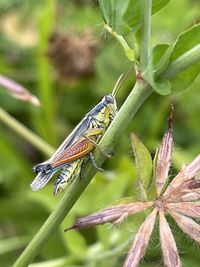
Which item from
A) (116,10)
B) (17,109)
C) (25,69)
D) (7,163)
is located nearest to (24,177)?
(7,163)

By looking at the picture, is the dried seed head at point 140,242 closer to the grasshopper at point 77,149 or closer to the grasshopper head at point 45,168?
the grasshopper at point 77,149

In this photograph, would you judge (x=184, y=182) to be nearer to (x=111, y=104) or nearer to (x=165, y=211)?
(x=165, y=211)

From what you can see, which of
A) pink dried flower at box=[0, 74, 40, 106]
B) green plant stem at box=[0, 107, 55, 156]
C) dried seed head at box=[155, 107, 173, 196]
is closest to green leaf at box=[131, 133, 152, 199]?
dried seed head at box=[155, 107, 173, 196]

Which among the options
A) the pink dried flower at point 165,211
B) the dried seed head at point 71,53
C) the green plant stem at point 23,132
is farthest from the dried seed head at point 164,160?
the dried seed head at point 71,53

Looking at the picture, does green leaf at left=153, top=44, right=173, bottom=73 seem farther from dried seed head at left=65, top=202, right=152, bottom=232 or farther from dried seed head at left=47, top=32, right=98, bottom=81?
dried seed head at left=47, top=32, right=98, bottom=81

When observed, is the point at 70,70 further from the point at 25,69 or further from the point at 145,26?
the point at 145,26
